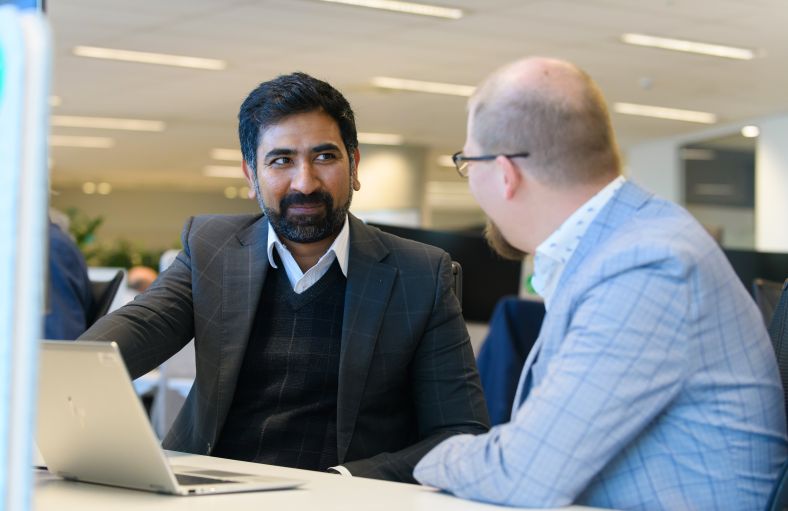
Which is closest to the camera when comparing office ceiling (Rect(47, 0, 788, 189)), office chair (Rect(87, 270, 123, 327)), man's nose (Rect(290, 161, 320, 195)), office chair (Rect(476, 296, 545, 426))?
man's nose (Rect(290, 161, 320, 195))

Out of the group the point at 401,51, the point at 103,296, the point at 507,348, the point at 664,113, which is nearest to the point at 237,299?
the point at 103,296

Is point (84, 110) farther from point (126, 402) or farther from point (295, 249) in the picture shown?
point (126, 402)

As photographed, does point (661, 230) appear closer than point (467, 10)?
Yes

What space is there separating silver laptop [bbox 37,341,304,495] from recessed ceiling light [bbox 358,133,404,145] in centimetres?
1300

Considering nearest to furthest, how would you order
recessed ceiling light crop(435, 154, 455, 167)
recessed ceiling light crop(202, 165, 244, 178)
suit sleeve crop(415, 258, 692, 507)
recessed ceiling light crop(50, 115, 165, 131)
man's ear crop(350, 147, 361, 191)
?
suit sleeve crop(415, 258, 692, 507), man's ear crop(350, 147, 361, 191), recessed ceiling light crop(50, 115, 165, 131), recessed ceiling light crop(435, 154, 455, 167), recessed ceiling light crop(202, 165, 244, 178)

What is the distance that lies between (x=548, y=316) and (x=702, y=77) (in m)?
9.28

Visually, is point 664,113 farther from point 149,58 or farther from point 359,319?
point 359,319

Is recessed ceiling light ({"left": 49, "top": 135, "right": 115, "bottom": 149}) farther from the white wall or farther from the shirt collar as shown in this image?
the shirt collar

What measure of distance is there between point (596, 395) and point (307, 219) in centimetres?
94

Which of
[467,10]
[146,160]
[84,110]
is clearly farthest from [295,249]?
[146,160]

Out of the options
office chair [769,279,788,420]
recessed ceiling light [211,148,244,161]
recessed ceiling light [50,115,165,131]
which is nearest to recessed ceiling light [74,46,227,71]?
recessed ceiling light [50,115,165,131]

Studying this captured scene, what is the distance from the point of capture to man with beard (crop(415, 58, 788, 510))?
1195 mm

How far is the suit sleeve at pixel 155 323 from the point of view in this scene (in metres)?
1.89

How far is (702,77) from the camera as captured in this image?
10.0 meters
